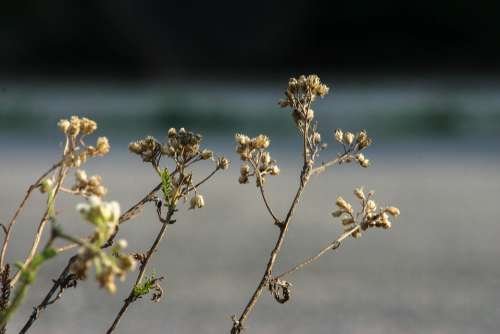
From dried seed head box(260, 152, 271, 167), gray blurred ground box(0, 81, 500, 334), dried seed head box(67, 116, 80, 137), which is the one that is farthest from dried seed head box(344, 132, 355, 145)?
gray blurred ground box(0, 81, 500, 334)

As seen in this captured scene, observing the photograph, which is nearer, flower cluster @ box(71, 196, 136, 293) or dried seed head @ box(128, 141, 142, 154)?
flower cluster @ box(71, 196, 136, 293)

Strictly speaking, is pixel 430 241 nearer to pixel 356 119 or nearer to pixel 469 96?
pixel 356 119

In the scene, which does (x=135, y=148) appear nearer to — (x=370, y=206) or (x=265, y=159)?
(x=265, y=159)

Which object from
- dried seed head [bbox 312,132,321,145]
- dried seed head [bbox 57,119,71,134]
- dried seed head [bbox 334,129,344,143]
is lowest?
dried seed head [bbox 57,119,71,134]

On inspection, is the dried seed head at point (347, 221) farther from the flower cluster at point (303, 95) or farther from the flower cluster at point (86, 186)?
the flower cluster at point (86, 186)

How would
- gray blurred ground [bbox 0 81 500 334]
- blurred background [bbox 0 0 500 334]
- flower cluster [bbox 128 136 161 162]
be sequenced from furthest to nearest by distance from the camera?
blurred background [bbox 0 0 500 334] → gray blurred ground [bbox 0 81 500 334] → flower cluster [bbox 128 136 161 162]

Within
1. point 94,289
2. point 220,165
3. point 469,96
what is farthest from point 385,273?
point 469,96

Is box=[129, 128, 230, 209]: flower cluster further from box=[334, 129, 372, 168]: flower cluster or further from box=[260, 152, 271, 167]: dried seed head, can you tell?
box=[334, 129, 372, 168]: flower cluster
